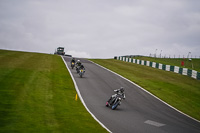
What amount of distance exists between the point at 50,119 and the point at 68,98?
5906 millimetres

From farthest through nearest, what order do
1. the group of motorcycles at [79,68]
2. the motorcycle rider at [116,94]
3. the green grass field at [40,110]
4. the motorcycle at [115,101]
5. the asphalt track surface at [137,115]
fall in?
the group of motorcycles at [79,68], the motorcycle rider at [116,94], the motorcycle at [115,101], the asphalt track surface at [137,115], the green grass field at [40,110]

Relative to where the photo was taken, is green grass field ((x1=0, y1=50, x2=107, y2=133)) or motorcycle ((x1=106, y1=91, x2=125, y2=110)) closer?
green grass field ((x1=0, y1=50, x2=107, y2=133))

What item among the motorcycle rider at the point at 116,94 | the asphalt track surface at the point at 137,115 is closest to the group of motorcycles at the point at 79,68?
the asphalt track surface at the point at 137,115

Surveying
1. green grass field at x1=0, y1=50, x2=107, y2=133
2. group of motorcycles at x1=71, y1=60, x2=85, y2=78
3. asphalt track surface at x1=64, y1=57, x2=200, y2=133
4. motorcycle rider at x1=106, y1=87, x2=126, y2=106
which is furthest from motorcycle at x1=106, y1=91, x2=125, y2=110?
group of motorcycles at x1=71, y1=60, x2=85, y2=78

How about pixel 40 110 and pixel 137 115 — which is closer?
pixel 40 110

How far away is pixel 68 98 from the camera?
17.8 metres

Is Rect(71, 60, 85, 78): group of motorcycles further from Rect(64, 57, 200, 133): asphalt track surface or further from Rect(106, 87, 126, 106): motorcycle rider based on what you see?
Rect(106, 87, 126, 106): motorcycle rider

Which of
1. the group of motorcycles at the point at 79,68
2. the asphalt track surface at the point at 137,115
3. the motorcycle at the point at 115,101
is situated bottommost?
the asphalt track surface at the point at 137,115

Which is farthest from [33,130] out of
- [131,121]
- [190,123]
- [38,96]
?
[190,123]

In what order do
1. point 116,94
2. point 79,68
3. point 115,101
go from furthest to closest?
point 79,68
point 116,94
point 115,101

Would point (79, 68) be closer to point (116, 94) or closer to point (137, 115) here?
point (116, 94)

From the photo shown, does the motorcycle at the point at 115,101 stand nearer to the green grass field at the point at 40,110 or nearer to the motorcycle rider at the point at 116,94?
the motorcycle rider at the point at 116,94

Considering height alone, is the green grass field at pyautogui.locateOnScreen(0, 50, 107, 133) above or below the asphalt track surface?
above

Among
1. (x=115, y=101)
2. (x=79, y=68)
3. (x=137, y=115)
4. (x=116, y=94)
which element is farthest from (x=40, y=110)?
(x=79, y=68)
